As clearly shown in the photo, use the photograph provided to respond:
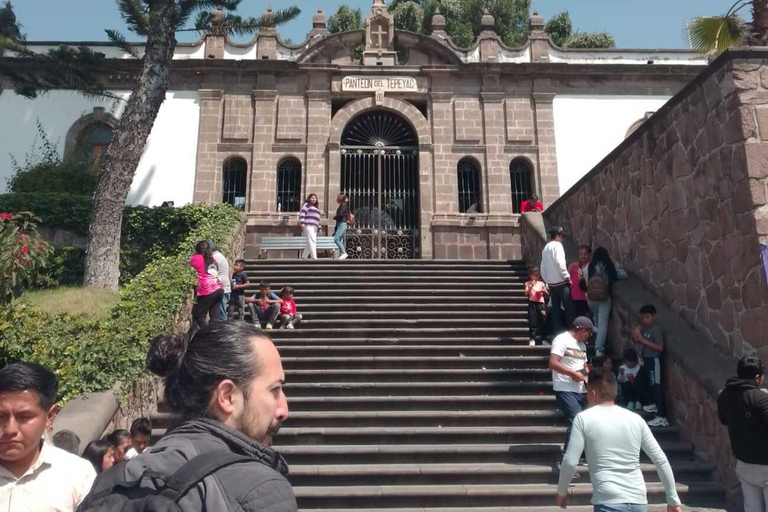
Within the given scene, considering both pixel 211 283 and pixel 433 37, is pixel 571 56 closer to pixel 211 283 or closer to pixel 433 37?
pixel 433 37

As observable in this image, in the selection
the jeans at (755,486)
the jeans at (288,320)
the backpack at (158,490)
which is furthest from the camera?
the jeans at (288,320)

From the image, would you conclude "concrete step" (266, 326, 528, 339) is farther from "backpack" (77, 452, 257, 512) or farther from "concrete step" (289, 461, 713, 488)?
"backpack" (77, 452, 257, 512)

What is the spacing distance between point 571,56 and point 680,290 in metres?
13.3

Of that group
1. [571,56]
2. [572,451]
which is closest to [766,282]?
[572,451]

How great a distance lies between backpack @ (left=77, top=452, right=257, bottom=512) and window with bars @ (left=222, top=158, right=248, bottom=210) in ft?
55.8

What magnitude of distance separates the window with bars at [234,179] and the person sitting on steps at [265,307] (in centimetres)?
849

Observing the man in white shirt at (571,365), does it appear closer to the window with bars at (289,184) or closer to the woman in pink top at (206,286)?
the woman in pink top at (206,286)

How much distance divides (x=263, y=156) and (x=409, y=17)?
18.1 m

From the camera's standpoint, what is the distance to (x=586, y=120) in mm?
18641

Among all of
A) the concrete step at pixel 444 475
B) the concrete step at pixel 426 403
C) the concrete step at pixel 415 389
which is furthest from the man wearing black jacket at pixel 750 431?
the concrete step at pixel 415 389

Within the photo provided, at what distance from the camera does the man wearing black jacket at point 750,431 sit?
15.1 feet

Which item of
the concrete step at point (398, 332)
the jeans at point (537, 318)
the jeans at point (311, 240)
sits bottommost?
the concrete step at point (398, 332)

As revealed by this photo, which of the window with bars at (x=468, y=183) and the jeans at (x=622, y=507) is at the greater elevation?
the window with bars at (x=468, y=183)

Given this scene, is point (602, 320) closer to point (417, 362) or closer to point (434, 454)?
point (417, 362)
